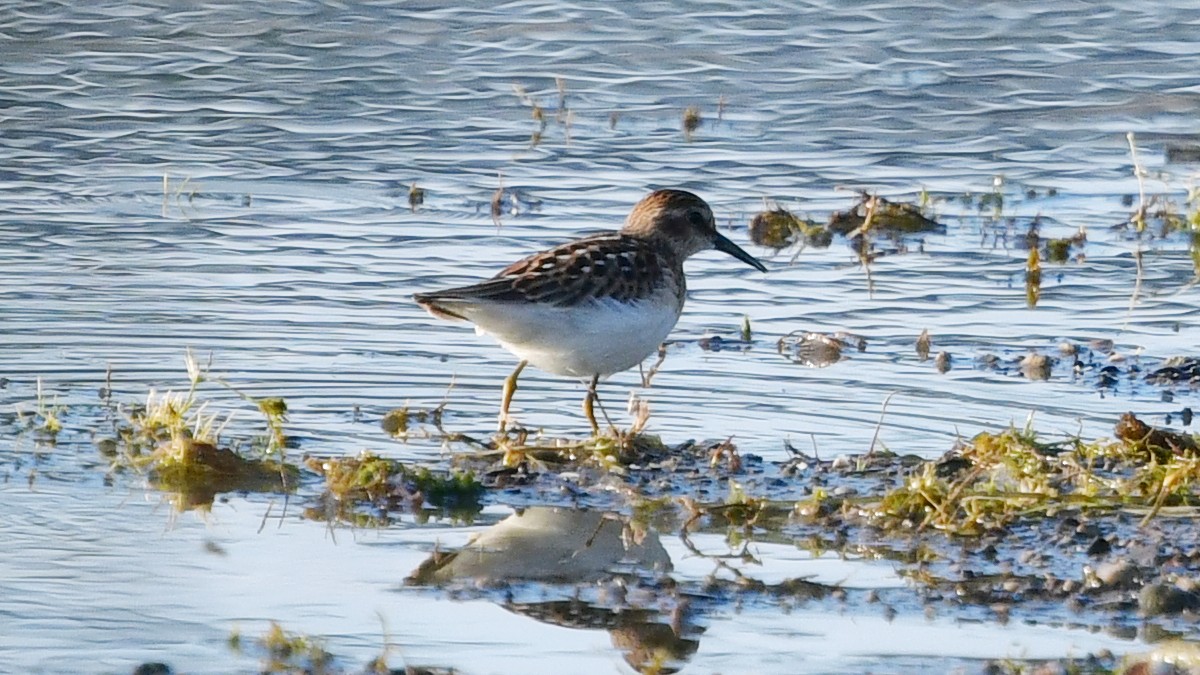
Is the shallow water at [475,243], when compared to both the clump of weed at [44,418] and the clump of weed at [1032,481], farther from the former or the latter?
the clump of weed at [1032,481]

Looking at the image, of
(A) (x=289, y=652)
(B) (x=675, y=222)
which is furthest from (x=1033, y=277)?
(A) (x=289, y=652)

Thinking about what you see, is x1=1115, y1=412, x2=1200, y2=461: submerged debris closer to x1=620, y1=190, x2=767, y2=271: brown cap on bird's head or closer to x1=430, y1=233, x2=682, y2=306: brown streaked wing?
x1=430, y1=233, x2=682, y2=306: brown streaked wing

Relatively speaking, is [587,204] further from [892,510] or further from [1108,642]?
[1108,642]

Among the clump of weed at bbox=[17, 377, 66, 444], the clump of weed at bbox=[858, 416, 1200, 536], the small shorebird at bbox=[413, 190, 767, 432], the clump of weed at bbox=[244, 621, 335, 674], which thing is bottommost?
the clump of weed at bbox=[17, 377, 66, 444]

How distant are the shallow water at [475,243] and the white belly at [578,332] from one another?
0.38m

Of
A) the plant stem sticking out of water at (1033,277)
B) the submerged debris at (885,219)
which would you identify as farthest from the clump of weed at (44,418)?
the submerged debris at (885,219)

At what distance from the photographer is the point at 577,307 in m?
8.20

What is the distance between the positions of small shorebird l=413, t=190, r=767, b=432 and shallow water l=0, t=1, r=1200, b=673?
1.24 ft

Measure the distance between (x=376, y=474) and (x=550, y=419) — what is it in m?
1.57

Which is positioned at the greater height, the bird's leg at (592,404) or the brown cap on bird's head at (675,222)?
the brown cap on bird's head at (675,222)

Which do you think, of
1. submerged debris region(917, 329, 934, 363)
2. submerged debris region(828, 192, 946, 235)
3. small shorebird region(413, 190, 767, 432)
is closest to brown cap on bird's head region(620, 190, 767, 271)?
small shorebird region(413, 190, 767, 432)

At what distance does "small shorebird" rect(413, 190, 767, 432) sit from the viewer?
810 cm

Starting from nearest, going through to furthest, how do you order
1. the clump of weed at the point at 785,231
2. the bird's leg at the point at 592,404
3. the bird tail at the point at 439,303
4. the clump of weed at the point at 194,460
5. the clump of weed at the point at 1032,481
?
the clump of weed at the point at 1032,481
the clump of weed at the point at 194,460
the bird tail at the point at 439,303
the bird's leg at the point at 592,404
the clump of weed at the point at 785,231

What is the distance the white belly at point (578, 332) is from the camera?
812cm
